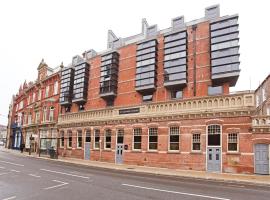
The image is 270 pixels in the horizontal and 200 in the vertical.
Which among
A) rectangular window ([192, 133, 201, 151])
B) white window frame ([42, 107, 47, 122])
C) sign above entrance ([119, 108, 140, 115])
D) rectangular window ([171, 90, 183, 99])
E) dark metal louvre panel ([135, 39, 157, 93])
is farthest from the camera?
white window frame ([42, 107, 47, 122])

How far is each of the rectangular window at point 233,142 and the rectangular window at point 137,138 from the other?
29.7ft

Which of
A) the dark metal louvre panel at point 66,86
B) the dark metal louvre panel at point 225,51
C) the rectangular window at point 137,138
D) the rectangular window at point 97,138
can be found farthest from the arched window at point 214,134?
the dark metal louvre panel at point 66,86

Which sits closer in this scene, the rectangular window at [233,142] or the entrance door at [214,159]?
the rectangular window at [233,142]

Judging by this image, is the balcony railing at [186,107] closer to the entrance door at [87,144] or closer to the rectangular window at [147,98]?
the entrance door at [87,144]

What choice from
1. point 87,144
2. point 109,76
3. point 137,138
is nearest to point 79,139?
point 87,144

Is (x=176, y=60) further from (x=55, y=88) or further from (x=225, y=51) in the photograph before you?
(x=55, y=88)

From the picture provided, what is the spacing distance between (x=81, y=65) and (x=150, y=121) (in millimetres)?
16590

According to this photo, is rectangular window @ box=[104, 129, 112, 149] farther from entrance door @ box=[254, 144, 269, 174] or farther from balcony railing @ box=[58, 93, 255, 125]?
entrance door @ box=[254, 144, 269, 174]

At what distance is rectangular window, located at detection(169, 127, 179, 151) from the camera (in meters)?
23.2

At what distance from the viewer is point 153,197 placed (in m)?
9.92

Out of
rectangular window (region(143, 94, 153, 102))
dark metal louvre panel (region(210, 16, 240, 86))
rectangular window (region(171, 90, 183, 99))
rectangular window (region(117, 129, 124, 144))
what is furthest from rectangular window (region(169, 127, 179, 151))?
rectangular window (region(117, 129, 124, 144))

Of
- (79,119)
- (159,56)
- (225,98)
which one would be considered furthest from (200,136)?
(79,119)

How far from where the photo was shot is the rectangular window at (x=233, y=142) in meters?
20.1

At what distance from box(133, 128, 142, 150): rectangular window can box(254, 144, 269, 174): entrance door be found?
11002mm
